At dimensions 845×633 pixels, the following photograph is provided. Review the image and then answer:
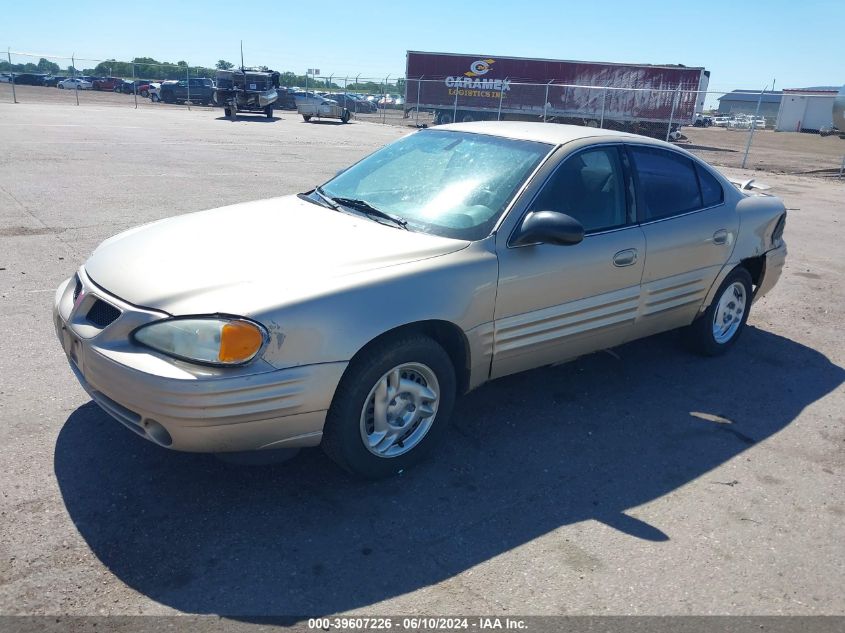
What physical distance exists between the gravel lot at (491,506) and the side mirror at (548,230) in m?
1.12

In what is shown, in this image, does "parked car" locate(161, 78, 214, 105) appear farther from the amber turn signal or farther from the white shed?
the amber turn signal

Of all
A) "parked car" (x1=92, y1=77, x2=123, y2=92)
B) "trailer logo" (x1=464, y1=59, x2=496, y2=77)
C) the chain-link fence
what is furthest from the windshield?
"parked car" (x1=92, y1=77, x2=123, y2=92)

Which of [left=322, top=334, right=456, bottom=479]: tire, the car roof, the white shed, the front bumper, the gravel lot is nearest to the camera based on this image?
the gravel lot

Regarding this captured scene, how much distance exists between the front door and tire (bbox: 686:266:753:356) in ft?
3.21

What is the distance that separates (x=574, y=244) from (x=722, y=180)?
2.05 metres

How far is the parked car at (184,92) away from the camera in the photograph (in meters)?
44.0

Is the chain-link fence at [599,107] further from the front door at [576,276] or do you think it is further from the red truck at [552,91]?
the front door at [576,276]

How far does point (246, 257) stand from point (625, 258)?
227 cm

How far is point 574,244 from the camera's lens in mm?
3998

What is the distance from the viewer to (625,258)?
4.40m

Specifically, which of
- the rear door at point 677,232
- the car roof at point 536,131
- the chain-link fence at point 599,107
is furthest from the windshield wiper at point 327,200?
the chain-link fence at point 599,107

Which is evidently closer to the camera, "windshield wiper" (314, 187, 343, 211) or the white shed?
"windshield wiper" (314, 187, 343, 211)

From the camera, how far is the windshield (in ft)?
12.9

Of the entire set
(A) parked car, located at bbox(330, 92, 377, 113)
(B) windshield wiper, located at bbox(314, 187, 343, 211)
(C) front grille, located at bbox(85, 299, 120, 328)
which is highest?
(B) windshield wiper, located at bbox(314, 187, 343, 211)
